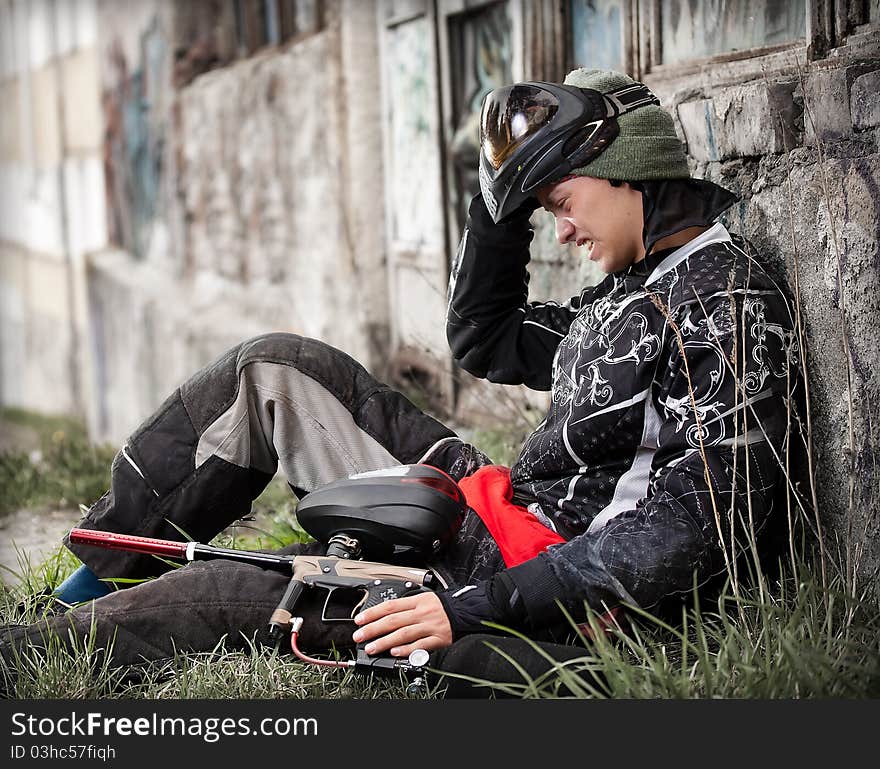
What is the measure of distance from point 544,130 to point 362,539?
100cm

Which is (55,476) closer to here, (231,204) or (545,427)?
(545,427)

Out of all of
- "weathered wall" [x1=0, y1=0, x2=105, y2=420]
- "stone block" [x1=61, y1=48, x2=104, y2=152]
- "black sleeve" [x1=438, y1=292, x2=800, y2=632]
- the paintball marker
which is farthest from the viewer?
"weathered wall" [x1=0, y1=0, x2=105, y2=420]

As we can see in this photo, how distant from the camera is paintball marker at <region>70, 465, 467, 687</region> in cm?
240

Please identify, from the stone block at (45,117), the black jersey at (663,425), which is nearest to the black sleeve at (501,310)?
the black jersey at (663,425)

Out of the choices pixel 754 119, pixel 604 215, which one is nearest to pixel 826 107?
pixel 754 119

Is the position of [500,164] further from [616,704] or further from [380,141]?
[380,141]

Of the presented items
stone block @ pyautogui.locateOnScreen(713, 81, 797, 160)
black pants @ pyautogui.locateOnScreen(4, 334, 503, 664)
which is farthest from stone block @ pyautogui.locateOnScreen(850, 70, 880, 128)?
black pants @ pyautogui.locateOnScreen(4, 334, 503, 664)

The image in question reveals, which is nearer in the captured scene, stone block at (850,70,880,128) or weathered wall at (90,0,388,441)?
stone block at (850,70,880,128)

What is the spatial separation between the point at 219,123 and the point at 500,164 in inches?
275

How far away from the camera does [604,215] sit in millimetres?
2580

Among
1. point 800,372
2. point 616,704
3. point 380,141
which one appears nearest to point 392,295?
point 380,141

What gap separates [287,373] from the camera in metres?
2.80

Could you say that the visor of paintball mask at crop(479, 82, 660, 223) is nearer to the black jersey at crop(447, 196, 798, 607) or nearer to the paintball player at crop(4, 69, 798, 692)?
the paintball player at crop(4, 69, 798, 692)

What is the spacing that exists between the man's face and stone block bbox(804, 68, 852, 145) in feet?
1.43
